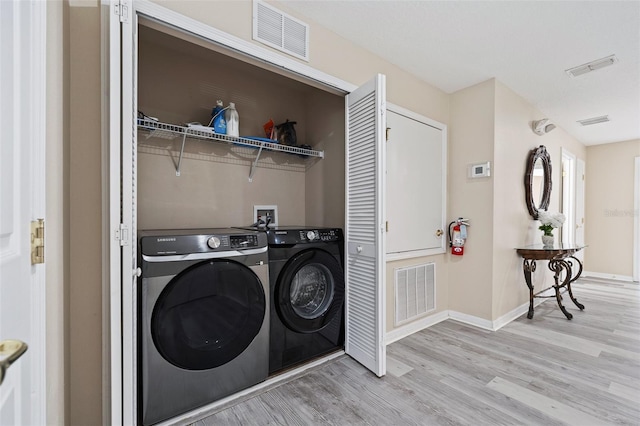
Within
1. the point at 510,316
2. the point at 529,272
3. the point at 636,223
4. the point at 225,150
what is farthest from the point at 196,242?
the point at 636,223

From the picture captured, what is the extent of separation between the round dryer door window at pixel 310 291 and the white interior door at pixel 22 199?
4.13 ft

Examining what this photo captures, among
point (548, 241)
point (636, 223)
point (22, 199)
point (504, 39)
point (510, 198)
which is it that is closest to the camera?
point (22, 199)

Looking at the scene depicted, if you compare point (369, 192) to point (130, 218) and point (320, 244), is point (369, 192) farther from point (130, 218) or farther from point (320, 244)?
point (130, 218)

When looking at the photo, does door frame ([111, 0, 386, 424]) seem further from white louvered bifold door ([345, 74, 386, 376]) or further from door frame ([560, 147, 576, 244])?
door frame ([560, 147, 576, 244])

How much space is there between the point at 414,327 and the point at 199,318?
6.83 ft

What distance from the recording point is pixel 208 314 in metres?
1.63

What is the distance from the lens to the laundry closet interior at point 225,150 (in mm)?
2154

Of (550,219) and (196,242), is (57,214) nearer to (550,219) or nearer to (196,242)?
(196,242)

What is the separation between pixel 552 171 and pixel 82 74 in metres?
5.12

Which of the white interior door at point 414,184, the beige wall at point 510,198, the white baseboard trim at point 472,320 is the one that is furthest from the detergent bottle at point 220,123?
the white baseboard trim at point 472,320

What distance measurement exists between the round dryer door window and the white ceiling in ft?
5.55

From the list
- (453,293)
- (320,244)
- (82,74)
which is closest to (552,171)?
(453,293)

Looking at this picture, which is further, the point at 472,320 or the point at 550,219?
the point at 550,219

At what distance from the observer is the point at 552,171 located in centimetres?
411
